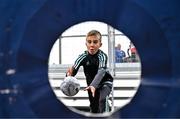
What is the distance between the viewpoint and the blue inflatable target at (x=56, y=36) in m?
0.85

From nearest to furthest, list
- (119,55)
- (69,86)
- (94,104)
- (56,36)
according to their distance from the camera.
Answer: (56,36), (69,86), (94,104), (119,55)

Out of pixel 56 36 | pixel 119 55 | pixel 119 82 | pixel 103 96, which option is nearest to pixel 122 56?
pixel 119 55

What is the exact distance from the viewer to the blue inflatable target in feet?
2.78

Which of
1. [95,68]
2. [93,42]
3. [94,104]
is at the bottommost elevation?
[94,104]

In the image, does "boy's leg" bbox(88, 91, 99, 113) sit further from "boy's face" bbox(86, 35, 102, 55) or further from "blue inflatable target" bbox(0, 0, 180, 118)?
"blue inflatable target" bbox(0, 0, 180, 118)

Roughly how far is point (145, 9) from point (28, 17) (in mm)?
267

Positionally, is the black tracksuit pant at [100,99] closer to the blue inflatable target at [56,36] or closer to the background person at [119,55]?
the blue inflatable target at [56,36]

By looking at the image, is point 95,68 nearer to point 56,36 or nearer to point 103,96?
point 103,96

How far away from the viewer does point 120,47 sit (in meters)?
2.60

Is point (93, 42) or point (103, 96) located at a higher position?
point (93, 42)

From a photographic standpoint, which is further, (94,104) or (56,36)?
(94,104)

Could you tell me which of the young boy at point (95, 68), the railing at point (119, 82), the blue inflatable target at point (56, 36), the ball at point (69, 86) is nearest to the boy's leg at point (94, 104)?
the young boy at point (95, 68)

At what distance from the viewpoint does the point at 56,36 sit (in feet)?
2.88

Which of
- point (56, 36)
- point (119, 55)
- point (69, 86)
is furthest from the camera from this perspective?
point (119, 55)
